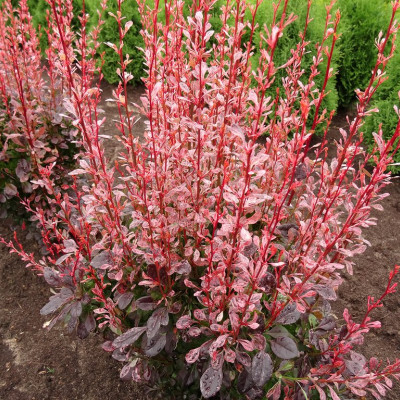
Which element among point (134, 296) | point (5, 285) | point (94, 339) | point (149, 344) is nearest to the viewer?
point (149, 344)

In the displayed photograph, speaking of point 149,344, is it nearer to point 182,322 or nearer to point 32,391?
point 182,322

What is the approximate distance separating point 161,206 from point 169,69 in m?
0.60

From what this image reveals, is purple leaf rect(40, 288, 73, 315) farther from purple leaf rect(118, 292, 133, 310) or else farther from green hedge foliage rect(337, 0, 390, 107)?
green hedge foliage rect(337, 0, 390, 107)

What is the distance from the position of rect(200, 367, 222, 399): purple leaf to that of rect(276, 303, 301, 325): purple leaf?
0.96 feet

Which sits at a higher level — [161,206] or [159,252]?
[161,206]

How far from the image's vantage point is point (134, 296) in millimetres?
1696

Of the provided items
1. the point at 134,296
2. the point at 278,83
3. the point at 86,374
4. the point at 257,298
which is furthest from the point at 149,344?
the point at 278,83

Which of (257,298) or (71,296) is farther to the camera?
(71,296)

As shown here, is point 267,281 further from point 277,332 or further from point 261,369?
point 261,369

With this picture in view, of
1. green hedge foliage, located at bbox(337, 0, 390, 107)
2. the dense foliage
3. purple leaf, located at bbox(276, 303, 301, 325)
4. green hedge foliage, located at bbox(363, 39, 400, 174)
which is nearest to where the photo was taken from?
purple leaf, located at bbox(276, 303, 301, 325)

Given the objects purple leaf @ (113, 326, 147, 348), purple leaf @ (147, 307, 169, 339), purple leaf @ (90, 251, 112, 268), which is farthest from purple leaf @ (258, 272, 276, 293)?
purple leaf @ (90, 251, 112, 268)

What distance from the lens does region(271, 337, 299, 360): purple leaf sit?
1.36 m

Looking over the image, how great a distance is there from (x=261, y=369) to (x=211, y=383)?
186mm

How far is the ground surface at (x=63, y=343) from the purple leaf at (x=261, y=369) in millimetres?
1153
